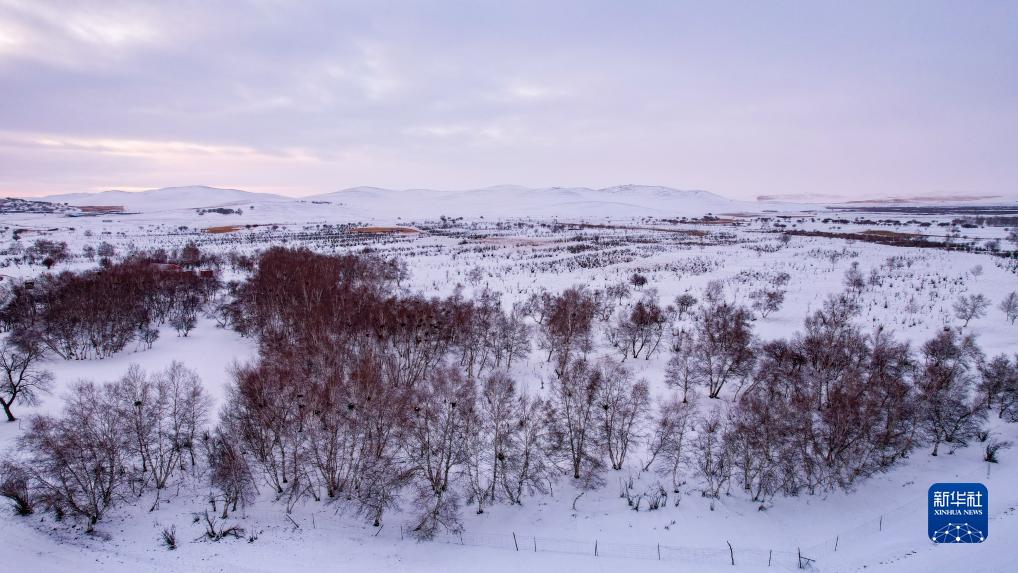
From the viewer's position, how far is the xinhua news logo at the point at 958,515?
23.1 meters

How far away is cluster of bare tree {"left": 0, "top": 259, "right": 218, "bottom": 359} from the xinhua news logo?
192 ft

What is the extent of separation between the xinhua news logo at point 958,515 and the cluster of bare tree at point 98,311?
58.4 meters

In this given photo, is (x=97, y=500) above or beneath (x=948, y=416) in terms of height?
beneath

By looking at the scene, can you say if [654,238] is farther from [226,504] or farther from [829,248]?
[226,504]

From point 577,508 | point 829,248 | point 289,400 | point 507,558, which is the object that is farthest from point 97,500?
point 829,248

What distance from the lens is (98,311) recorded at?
46.0m

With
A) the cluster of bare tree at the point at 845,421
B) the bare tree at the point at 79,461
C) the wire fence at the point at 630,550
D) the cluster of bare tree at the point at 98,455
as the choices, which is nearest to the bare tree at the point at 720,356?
the cluster of bare tree at the point at 845,421

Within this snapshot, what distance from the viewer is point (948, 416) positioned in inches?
1198

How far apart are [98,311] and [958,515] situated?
65637mm

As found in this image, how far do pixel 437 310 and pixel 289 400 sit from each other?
20307mm

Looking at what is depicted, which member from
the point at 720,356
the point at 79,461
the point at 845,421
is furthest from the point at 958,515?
the point at 79,461

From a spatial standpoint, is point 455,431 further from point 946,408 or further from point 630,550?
point 946,408

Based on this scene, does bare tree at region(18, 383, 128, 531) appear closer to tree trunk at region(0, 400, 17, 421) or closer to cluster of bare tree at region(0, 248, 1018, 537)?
cluster of bare tree at region(0, 248, 1018, 537)

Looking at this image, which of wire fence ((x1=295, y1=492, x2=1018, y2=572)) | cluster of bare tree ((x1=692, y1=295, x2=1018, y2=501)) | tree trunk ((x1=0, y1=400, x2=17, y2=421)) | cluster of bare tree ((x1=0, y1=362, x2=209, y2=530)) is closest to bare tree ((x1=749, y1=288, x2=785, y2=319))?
cluster of bare tree ((x1=692, y1=295, x2=1018, y2=501))
